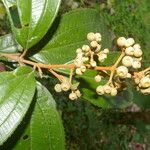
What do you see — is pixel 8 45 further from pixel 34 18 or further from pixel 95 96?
pixel 95 96

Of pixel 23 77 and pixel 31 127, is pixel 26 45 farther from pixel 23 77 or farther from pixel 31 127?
pixel 31 127

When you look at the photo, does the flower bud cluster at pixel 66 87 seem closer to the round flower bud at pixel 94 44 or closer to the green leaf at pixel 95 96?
the round flower bud at pixel 94 44

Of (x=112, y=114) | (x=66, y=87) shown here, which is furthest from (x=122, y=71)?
(x=112, y=114)

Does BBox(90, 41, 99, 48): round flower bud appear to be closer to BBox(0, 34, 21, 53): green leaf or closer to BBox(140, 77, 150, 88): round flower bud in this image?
BBox(140, 77, 150, 88): round flower bud

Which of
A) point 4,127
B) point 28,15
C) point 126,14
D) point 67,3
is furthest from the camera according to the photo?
point 126,14

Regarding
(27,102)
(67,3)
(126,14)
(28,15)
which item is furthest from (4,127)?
(126,14)

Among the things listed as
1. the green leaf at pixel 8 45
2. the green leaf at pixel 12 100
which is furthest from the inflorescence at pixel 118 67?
the green leaf at pixel 8 45
